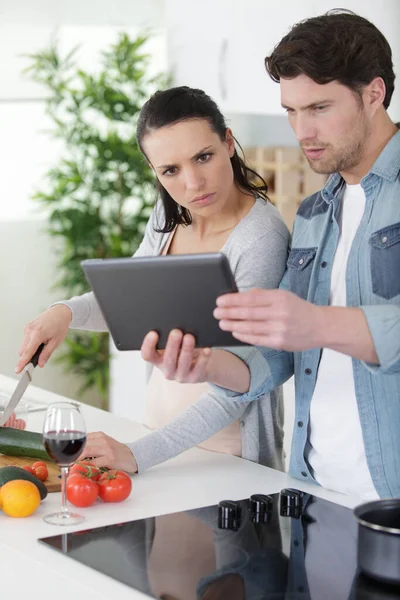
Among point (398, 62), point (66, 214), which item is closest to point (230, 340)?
point (398, 62)

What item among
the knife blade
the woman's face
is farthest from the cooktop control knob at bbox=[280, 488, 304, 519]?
the woman's face

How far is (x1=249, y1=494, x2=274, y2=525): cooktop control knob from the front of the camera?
5.51ft

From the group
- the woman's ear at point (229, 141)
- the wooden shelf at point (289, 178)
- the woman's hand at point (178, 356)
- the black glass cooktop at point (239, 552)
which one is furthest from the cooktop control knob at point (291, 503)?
the wooden shelf at point (289, 178)

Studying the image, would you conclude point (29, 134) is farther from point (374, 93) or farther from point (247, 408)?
point (374, 93)

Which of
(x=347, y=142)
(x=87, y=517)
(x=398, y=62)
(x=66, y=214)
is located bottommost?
(x=87, y=517)

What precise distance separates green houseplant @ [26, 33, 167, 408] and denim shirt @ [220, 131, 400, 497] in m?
3.05

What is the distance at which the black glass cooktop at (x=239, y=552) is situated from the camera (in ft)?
4.47

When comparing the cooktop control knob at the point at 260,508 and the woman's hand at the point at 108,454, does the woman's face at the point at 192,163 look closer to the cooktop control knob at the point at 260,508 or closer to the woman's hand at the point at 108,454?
the woman's hand at the point at 108,454

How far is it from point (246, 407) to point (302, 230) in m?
0.44

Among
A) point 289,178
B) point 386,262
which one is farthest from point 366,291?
point 289,178

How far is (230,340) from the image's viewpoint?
1718mm

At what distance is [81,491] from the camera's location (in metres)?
1.74

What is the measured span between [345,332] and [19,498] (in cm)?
65

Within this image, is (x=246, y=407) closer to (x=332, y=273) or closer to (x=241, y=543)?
(x=332, y=273)
